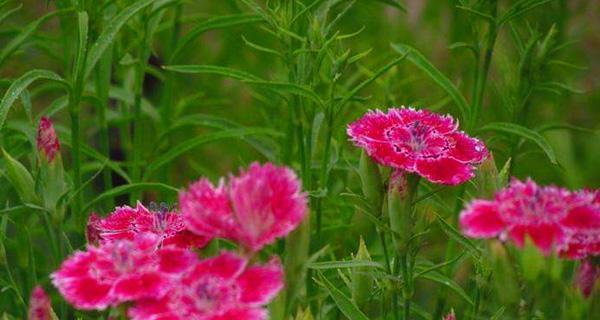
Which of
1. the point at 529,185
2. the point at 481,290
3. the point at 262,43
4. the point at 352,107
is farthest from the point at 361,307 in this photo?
the point at 262,43

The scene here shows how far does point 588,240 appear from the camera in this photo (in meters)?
1.32

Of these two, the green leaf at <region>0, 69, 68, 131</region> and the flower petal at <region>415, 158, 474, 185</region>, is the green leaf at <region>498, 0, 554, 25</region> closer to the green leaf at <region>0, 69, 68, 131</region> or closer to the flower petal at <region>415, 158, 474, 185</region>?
the flower petal at <region>415, 158, 474, 185</region>

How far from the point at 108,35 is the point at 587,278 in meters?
0.86

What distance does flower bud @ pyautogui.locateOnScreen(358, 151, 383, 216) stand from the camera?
157cm

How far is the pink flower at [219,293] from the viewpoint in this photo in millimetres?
1211

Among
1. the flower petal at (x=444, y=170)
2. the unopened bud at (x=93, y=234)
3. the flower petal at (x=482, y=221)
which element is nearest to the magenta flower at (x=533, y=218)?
the flower petal at (x=482, y=221)

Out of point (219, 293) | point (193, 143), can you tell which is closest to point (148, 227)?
point (219, 293)

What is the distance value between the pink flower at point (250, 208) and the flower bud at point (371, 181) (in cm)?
32

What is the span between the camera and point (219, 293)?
1.22 meters

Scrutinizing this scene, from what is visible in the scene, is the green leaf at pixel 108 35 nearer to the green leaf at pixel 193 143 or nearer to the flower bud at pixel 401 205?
→ the green leaf at pixel 193 143

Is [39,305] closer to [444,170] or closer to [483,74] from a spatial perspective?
[444,170]

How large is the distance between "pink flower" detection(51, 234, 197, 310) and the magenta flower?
32cm

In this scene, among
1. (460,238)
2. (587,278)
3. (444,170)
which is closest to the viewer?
(587,278)

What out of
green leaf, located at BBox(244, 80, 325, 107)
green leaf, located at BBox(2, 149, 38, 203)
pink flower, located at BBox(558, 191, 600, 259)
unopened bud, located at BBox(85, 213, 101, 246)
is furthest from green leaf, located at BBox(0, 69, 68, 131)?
pink flower, located at BBox(558, 191, 600, 259)
